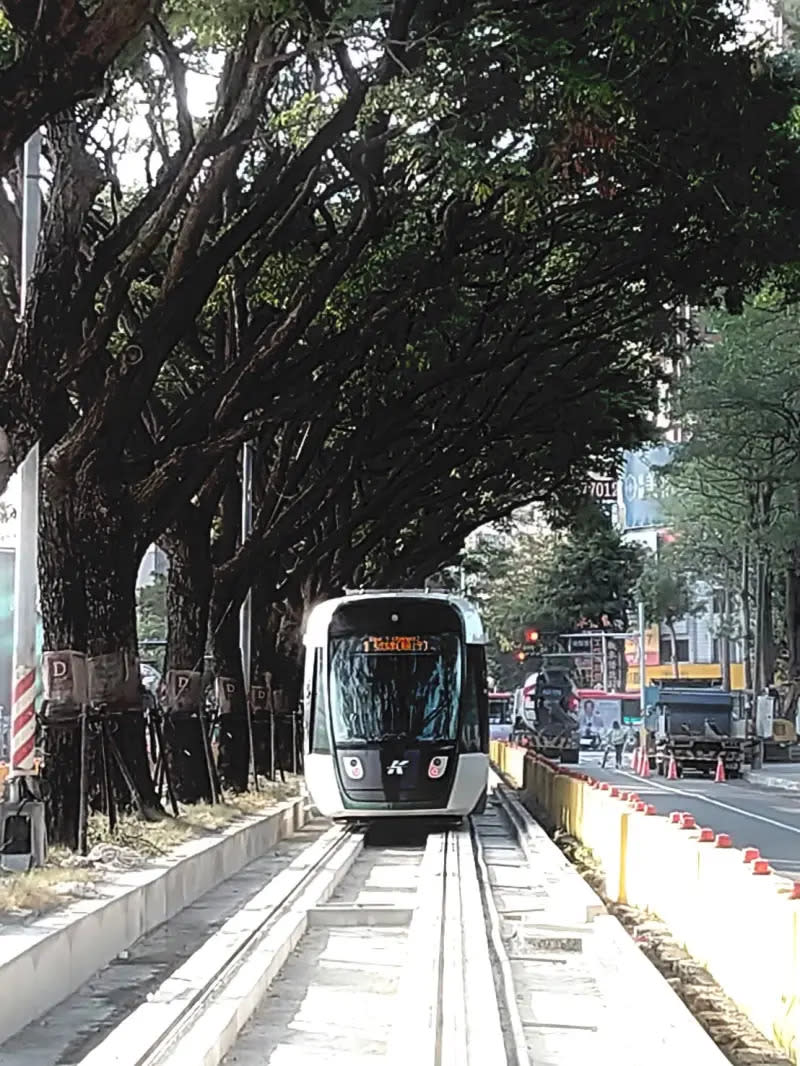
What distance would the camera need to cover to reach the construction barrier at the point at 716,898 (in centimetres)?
945

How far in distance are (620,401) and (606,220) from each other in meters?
10.6

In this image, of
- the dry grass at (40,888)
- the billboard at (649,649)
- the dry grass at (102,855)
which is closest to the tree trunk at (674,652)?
the billboard at (649,649)

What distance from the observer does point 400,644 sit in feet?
79.4

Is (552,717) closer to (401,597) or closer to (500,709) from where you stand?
(500,709)

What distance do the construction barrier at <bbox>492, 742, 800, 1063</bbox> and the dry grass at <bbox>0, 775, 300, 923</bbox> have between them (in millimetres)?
Result: 4296

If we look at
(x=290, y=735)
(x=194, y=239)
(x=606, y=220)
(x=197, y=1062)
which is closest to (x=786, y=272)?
(x=606, y=220)

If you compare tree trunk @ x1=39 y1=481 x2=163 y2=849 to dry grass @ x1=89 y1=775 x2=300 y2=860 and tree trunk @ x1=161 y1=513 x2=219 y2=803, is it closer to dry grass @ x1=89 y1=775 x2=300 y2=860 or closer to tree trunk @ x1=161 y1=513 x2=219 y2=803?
dry grass @ x1=89 y1=775 x2=300 y2=860

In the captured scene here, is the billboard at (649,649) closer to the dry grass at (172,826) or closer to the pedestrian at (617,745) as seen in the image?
the pedestrian at (617,745)

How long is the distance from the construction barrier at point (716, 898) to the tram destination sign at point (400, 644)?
4.68 meters

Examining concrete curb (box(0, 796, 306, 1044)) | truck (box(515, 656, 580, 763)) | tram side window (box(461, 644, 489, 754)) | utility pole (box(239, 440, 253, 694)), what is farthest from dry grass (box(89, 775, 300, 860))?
truck (box(515, 656, 580, 763))

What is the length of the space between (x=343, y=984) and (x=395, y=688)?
40.7 ft

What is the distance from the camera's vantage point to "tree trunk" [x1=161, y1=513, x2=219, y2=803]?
23203 millimetres

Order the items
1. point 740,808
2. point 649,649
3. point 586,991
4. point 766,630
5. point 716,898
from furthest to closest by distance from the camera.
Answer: point 649,649, point 766,630, point 740,808, point 716,898, point 586,991

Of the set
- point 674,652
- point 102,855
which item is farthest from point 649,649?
point 102,855
